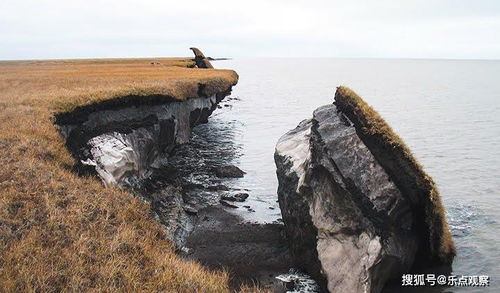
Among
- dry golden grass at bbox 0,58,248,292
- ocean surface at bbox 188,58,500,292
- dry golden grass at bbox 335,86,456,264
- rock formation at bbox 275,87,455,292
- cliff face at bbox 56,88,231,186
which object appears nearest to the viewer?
dry golden grass at bbox 0,58,248,292

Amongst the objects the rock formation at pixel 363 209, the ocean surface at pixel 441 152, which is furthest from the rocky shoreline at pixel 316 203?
the ocean surface at pixel 441 152

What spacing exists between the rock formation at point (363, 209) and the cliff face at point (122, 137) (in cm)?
826

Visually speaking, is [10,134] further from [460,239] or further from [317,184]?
[460,239]

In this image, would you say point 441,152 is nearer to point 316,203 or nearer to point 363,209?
point 316,203

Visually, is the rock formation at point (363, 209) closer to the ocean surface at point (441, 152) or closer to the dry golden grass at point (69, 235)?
the ocean surface at point (441, 152)

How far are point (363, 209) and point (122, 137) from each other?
1270cm

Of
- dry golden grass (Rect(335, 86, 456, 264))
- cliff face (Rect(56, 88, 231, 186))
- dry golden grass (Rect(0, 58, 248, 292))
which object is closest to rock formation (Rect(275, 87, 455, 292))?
dry golden grass (Rect(335, 86, 456, 264))

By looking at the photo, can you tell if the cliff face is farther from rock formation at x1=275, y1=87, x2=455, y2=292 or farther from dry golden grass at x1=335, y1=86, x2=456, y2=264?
dry golden grass at x1=335, y1=86, x2=456, y2=264

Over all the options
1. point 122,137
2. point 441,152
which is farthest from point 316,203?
point 441,152

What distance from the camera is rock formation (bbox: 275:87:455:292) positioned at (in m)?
14.4

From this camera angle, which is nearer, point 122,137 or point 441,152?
point 122,137

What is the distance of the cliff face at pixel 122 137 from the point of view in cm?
1867

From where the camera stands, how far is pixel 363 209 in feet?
49.0

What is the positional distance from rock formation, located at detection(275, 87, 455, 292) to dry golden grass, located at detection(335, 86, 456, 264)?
0.03 meters
